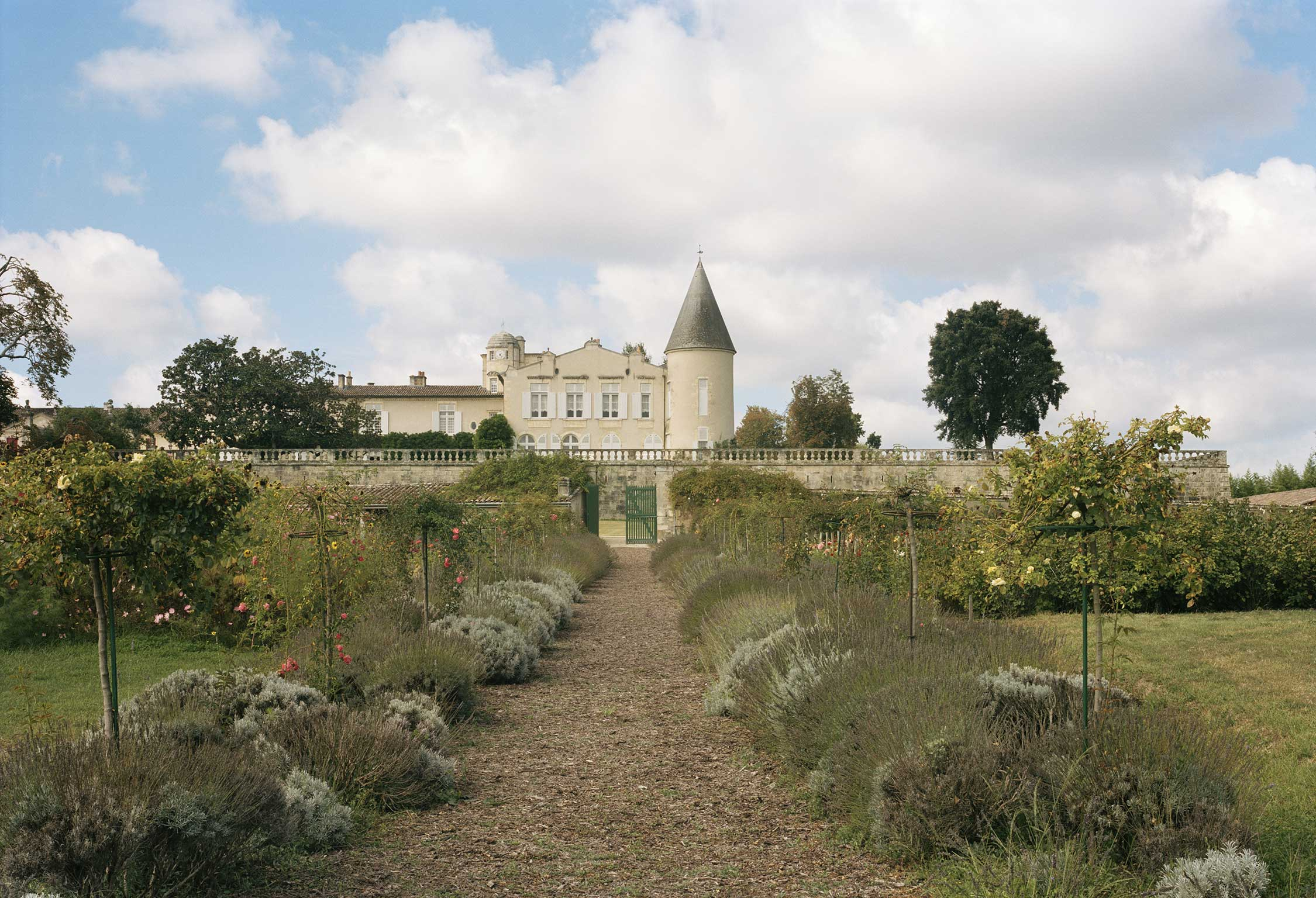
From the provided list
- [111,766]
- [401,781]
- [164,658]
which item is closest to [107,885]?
A: [111,766]

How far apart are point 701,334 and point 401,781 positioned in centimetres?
4897

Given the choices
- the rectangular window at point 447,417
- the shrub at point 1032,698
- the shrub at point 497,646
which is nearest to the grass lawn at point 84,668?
the shrub at point 497,646

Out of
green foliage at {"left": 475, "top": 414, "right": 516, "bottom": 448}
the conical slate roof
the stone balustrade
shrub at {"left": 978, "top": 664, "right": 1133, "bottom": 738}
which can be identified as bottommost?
shrub at {"left": 978, "top": 664, "right": 1133, "bottom": 738}

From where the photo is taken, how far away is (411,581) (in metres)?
10.4

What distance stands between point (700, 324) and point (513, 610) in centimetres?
4450

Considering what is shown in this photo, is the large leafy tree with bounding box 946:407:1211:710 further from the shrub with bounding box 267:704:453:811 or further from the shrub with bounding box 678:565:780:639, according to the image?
the shrub with bounding box 678:565:780:639

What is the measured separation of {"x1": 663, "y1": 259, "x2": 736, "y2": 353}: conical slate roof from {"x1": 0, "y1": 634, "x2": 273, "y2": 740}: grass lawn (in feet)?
145

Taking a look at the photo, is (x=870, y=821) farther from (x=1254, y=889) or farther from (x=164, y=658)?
(x=164, y=658)

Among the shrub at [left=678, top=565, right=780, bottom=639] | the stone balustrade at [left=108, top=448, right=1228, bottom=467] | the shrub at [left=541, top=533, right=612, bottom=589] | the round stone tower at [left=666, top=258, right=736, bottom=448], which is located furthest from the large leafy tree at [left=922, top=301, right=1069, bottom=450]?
the shrub at [left=678, top=565, right=780, bottom=639]

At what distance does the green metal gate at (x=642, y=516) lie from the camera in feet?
98.3

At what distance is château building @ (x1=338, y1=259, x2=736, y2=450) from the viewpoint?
5325cm

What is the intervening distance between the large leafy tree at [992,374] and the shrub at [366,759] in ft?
153

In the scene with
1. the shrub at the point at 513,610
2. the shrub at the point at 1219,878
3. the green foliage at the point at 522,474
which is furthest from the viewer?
the green foliage at the point at 522,474

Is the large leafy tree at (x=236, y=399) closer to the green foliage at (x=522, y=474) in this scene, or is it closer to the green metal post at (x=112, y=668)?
the green foliage at (x=522, y=474)
